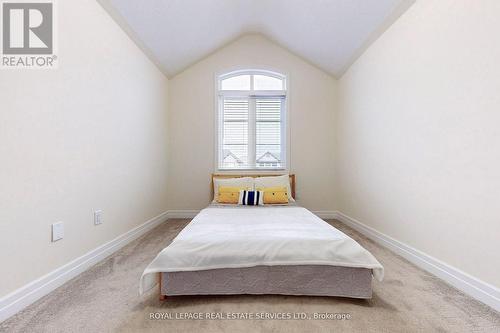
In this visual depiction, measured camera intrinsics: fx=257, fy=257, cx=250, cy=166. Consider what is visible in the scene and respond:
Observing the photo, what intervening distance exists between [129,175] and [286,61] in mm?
2929

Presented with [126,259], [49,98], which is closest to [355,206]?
[126,259]

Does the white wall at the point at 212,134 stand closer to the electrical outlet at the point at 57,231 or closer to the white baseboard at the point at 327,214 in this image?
the white baseboard at the point at 327,214

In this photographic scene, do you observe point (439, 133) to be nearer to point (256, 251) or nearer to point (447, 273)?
point (447, 273)

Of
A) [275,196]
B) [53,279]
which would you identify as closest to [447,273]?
[275,196]

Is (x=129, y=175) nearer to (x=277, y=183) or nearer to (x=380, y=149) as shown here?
(x=277, y=183)

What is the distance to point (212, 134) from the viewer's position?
410 centimetres

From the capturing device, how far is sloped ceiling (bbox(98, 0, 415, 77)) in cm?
256

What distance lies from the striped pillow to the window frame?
33.9 inches

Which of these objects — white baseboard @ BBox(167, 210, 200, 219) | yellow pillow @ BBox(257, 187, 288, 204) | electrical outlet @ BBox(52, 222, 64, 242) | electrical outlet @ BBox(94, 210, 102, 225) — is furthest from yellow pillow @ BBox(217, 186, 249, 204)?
electrical outlet @ BBox(52, 222, 64, 242)

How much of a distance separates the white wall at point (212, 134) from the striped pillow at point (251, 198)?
0.98 m

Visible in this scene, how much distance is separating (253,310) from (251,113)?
322 cm

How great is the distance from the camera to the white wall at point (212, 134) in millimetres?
4094

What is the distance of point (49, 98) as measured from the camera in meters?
1.70

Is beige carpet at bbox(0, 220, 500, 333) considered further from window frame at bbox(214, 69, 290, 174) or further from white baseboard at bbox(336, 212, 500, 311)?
window frame at bbox(214, 69, 290, 174)
